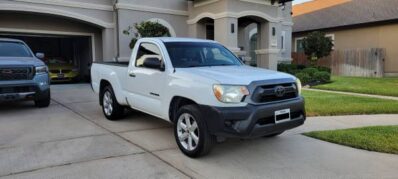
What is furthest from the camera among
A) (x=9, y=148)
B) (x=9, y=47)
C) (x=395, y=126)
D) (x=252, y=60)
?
(x=252, y=60)

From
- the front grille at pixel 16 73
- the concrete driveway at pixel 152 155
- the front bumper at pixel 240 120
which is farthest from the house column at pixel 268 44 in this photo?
the front bumper at pixel 240 120

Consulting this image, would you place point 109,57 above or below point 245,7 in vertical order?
below

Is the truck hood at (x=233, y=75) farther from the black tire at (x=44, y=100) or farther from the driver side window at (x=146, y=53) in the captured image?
the black tire at (x=44, y=100)

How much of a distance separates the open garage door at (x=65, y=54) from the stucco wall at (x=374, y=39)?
17.9 metres

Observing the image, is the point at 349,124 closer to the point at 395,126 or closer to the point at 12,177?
the point at 395,126

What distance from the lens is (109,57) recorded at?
16.0m

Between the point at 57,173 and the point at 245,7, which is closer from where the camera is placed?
the point at 57,173

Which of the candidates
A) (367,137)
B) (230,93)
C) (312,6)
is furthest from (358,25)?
(230,93)

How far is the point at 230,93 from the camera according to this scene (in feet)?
15.9

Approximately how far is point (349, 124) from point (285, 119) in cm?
322

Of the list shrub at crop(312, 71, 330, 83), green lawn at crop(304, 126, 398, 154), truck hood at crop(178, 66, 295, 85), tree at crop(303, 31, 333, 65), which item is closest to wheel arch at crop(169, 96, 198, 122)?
truck hood at crop(178, 66, 295, 85)

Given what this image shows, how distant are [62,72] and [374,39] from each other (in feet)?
65.2

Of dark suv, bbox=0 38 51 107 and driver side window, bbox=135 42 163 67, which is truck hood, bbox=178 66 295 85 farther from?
dark suv, bbox=0 38 51 107

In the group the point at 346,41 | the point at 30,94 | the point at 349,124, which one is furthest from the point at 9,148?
the point at 346,41
